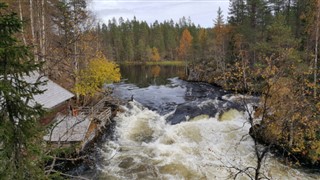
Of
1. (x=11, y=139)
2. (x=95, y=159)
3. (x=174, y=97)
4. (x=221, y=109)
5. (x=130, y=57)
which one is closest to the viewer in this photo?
(x=11, y=139)

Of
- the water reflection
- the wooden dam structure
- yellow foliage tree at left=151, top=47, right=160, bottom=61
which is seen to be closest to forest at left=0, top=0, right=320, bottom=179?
yellow foliage tree at left=151, top=47, right=160, bottom=61

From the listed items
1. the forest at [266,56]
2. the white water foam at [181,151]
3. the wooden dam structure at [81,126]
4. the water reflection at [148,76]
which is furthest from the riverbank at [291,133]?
the water reflection at [148,76]

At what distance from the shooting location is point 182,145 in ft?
67.3

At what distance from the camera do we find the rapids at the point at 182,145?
16547 mm

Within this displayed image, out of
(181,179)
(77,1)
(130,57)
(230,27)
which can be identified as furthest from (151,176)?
(130,57)

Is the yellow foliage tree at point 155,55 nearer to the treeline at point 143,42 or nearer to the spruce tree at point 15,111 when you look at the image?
Answer: the treeline at point 143,42

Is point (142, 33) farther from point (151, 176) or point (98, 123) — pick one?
point (151, 176)

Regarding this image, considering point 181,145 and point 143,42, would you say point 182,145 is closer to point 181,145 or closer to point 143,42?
point 181,145

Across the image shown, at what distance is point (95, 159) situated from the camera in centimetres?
1858

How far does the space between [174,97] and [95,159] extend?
21.0m

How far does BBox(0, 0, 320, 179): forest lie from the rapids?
2292 mm

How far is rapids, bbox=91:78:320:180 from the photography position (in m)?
16.5

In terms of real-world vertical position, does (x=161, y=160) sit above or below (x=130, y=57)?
below

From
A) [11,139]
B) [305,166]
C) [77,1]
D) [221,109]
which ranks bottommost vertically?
[305,166]
